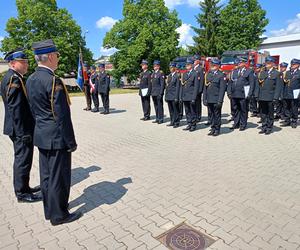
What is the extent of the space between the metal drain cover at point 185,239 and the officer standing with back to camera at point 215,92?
186 inches

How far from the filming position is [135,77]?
32344 millimetres

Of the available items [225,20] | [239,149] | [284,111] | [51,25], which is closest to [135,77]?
[51,25]

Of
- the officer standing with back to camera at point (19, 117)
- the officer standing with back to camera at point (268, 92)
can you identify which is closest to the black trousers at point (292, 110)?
the officer standing with back to camera at point (268, 92)

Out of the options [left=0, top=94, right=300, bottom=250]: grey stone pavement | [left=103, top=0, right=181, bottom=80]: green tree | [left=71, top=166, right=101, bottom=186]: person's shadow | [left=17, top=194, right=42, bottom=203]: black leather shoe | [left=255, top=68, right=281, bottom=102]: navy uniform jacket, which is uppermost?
[left=103, top=0, right=181, bottom=80]: green tree

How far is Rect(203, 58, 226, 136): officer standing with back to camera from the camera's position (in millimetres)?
7359

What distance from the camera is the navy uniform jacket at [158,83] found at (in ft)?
29.2

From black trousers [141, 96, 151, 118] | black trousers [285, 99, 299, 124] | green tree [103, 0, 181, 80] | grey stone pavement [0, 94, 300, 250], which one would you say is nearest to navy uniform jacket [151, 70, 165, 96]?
black trousers [141, 96, 151, 118]

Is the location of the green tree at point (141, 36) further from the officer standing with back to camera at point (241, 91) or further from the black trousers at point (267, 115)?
the black trousers at point (267, 115)

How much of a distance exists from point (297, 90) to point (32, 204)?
771 centimetres

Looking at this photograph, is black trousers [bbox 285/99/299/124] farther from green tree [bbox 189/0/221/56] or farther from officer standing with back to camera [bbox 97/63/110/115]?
green tree [bbox 189/0/221/56]

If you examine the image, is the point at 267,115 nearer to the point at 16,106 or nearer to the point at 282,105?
the point at 282,105

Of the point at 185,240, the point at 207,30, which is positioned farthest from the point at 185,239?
the point at 207,30

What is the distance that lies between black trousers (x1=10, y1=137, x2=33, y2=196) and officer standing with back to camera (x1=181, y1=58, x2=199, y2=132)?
517 cm

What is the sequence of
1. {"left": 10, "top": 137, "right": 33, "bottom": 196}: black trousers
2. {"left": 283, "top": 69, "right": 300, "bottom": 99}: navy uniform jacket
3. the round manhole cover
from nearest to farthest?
the round manhole cover
{"left": 10, "top": 137, "right": 33, "bottom": 196}: black trousers
{"left": 283, "top": 69, "right": 300, "bottom": 99}: navy uniform jacket
